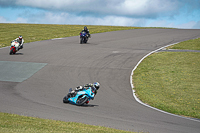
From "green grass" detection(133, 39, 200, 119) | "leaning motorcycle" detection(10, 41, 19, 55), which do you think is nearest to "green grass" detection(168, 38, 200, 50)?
"green grass" detection(133, 39, 200, 119)

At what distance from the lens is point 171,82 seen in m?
19.1

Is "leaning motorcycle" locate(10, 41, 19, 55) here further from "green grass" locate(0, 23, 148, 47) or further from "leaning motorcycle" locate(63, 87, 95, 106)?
"leaning motorcycle" locate(63, 87, 95, 106)

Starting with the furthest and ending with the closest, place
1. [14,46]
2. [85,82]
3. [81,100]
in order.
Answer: [14,46]
[85,82]
[81,100]

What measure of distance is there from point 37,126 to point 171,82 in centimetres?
1290

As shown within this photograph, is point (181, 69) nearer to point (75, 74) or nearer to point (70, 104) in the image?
point (75, 74)

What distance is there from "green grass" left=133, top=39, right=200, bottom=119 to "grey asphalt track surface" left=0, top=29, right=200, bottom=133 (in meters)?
1.04

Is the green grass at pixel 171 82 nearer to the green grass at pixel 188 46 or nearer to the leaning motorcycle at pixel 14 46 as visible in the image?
the green grass at pixel 188 46

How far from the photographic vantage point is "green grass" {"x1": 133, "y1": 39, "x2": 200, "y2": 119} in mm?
14664

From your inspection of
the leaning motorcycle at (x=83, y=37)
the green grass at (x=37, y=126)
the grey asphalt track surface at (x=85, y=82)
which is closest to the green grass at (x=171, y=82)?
the grey asphalt track surface at (x=85, y=82)

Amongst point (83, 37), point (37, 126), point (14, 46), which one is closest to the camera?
point (37, 126)

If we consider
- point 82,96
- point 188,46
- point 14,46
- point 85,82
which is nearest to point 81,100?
point 82,96

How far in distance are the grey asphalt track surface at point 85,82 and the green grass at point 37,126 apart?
1096 mm

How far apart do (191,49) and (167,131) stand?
21652 mm

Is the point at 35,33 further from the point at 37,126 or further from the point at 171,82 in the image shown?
the point at 37,126
